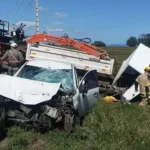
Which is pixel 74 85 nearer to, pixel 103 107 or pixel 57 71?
pixel 57 71

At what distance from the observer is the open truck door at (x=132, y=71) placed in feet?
53.1

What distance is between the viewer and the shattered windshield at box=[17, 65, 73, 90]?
421 inches

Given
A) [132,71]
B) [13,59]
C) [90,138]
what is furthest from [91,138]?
[132,71]

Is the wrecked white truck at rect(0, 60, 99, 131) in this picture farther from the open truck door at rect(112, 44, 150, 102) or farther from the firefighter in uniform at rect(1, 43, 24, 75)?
the open truck door at rect(112, 44, 150, 102)

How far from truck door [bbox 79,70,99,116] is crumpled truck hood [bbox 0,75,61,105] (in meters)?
1.03

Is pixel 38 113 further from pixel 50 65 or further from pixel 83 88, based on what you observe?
pixel 50 65

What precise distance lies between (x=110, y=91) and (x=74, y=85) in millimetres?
6363

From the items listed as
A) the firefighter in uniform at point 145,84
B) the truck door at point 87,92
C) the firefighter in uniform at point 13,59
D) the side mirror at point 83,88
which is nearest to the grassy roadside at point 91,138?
the truck door at point 87,92

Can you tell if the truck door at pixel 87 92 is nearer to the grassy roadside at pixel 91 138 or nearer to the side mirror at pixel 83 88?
the side mirror at pixel 83 88

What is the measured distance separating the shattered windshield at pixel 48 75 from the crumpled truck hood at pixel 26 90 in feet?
3.18

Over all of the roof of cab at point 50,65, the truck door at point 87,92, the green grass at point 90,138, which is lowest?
the green grass at point 90,138

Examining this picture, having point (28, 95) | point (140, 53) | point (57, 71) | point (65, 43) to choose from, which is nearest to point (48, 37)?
point (65, 43)

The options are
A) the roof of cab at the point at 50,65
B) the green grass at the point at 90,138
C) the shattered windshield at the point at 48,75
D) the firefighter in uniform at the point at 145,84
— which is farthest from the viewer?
the firefighter in uniform at the point at 145,84

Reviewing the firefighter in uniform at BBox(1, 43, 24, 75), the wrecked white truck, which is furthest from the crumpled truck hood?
the firefighter in uniform at BBox(1, 43, 24, 75)
